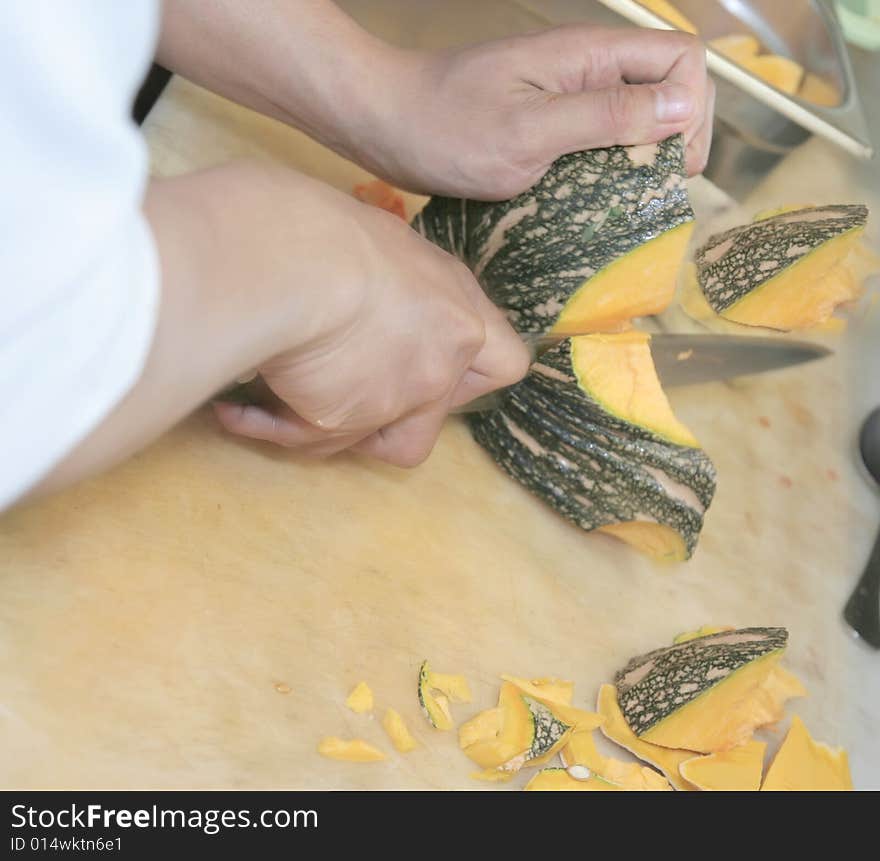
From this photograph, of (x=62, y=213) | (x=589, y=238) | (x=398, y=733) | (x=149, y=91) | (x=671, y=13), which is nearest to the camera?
(x=62, y=213)

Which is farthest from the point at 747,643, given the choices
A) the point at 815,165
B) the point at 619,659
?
the point at 815,165

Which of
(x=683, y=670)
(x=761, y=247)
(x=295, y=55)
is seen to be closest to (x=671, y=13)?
(x=761, y=247)

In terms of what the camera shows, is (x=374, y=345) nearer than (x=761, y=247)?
Yes

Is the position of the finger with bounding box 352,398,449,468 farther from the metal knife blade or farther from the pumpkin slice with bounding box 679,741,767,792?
the pumpkin slice with bounding box 679,741,767,792

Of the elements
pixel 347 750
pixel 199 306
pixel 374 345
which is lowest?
pixel 347 750

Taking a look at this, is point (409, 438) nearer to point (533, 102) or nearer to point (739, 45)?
point (533, 102)

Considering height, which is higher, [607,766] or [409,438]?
[409,438]

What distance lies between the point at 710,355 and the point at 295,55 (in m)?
0.62

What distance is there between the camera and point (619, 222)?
3.68 feet

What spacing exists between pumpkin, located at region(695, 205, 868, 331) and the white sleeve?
985 mm

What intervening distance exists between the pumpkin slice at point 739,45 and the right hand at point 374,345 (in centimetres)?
82

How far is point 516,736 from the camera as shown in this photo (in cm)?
104

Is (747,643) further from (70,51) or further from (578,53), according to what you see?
(70,51)

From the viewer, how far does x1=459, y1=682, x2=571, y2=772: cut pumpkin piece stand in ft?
3.38
